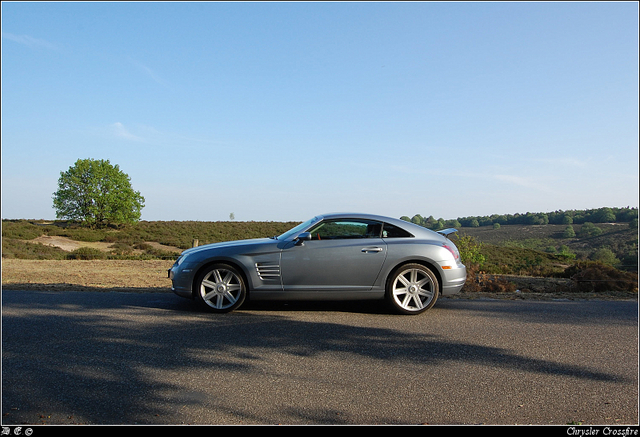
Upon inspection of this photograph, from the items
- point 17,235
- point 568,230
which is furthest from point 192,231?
point 568,230

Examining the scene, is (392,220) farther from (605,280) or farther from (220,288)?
(605,280)

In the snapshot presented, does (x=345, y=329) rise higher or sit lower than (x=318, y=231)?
lower

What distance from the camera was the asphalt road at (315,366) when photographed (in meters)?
3.48

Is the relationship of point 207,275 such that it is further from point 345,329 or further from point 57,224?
point 57,224

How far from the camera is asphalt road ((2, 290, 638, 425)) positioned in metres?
3.48

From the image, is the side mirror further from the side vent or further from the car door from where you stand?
the side vent

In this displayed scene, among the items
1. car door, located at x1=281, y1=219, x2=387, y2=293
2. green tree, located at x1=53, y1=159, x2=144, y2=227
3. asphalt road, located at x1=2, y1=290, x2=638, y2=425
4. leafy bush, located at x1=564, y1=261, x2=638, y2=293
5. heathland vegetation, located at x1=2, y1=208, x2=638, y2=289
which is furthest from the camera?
green tree, located at x1=53, y1=159, x2=144, y2=227

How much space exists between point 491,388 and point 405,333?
188 centimetres

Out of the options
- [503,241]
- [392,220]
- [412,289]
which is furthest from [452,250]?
[503,241]

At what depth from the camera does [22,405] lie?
3.57 meters

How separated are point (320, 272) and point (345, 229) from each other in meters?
0.81

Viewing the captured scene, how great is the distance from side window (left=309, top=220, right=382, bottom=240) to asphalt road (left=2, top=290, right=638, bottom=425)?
1.19 meters

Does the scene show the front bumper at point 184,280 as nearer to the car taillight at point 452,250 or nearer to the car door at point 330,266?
the car door at point 330,266

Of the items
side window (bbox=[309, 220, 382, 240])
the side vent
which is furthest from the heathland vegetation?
the side vent
